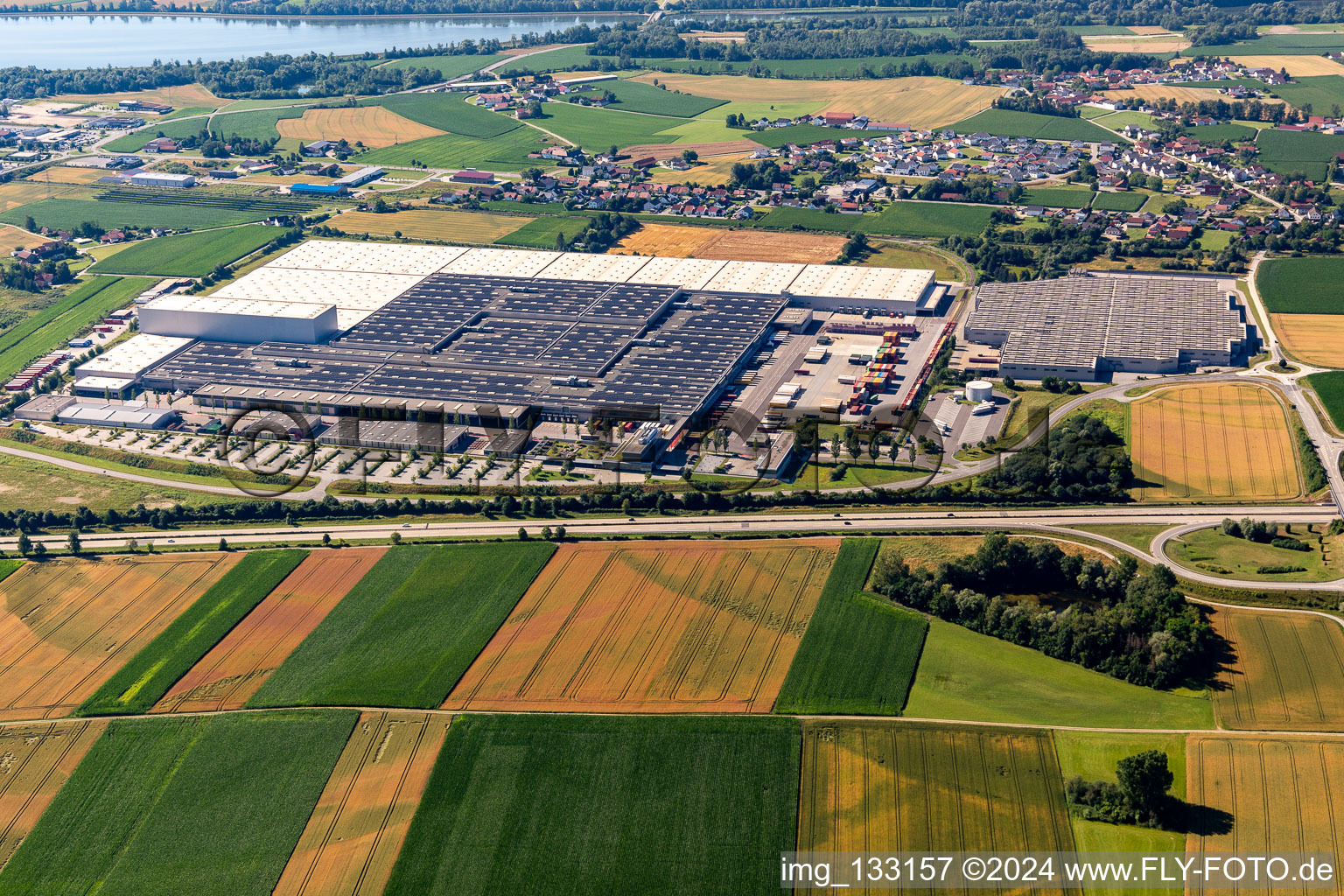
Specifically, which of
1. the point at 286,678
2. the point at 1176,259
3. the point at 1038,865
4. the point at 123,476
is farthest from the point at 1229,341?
the point at 123,476

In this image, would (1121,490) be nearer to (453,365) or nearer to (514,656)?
(514,656)

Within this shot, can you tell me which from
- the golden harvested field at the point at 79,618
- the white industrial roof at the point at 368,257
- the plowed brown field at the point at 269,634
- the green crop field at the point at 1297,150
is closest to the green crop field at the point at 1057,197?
the green crop field at the point at 1297,150

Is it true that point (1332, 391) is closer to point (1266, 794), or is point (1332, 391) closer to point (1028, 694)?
point (1028, 694)

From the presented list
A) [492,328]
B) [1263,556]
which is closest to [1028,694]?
[1263,556]

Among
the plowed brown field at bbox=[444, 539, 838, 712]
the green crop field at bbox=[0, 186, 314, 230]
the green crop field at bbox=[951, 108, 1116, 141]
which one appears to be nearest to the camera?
the plowed brown field at bbox=[444, 539, 838, 712]

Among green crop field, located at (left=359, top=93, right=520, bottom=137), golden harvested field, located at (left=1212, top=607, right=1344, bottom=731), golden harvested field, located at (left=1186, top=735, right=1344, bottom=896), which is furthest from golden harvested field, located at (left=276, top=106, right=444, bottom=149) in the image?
golden harvested field, located at (left=1186, top=735, right=1344, bottom=896)

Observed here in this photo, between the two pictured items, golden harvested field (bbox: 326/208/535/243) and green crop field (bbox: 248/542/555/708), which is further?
golden harvested field (bbox: 326/208/535/243)

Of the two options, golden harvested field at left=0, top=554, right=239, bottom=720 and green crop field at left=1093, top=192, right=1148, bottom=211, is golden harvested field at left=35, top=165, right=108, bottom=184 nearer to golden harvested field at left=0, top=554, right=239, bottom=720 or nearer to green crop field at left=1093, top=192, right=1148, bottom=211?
golden harvested field at left=0, top=554, right=239, bottom=720
